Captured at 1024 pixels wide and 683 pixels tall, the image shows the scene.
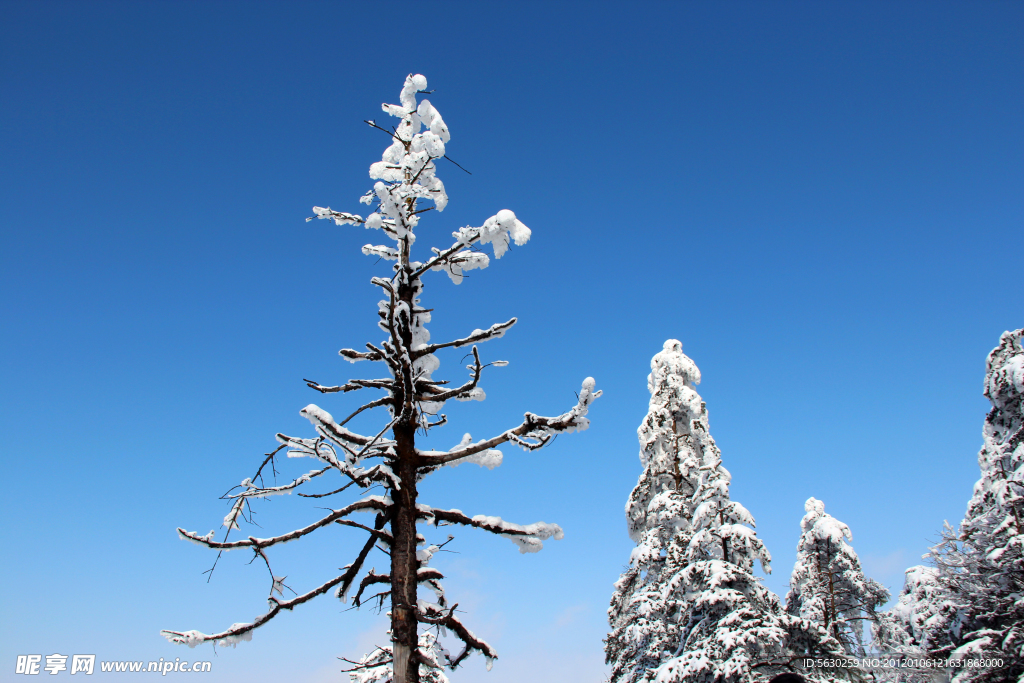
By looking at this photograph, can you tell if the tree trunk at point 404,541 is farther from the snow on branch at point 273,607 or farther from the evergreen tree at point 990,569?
the evergreen tree at point 990,569

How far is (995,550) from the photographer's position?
1531cm

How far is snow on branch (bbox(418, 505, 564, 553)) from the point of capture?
247 inches

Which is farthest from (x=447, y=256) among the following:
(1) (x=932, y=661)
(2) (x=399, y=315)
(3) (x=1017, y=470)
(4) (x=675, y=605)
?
(1) (x=932, y=661)

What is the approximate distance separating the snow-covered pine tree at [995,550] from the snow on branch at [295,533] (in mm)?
16517

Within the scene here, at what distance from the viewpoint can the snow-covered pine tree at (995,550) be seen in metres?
14.8

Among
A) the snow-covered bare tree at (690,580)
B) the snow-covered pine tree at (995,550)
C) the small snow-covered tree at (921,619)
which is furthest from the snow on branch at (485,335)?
the small snow-covered tree at (921,619)

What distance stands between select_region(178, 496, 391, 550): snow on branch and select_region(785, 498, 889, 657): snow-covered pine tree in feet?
70.0

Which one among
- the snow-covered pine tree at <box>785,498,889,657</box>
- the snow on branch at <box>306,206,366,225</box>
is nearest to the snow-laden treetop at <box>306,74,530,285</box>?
the snow on branch at <box>306,206,366,225</box>

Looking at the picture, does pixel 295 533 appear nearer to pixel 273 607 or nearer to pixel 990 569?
pixel 273 607

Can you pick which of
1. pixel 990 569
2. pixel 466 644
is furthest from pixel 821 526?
pixel 466 644

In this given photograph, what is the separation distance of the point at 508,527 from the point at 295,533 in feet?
7.10

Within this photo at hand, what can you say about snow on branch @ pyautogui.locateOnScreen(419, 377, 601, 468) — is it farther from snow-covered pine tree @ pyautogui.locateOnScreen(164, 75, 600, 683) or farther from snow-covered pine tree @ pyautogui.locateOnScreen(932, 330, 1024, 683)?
snow-covered pine tree @ pyautogui.locateOnScreen(932, 330, 1024, 683)

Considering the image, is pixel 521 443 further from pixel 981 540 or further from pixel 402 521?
pixel 981 540

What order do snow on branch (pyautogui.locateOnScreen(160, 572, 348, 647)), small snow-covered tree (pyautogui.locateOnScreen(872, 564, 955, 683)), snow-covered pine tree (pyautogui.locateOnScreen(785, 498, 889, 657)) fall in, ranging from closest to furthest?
snow on branch (pyautogui.locateOnScreen(160, 572, 348, 647)) → small snow-covered tree (pyautogui.locateOnScreen(872, 564, 955, 683)) → snow-covered pine tree (pyautogui.locateOnScreen(785, 498, 889, 657))
